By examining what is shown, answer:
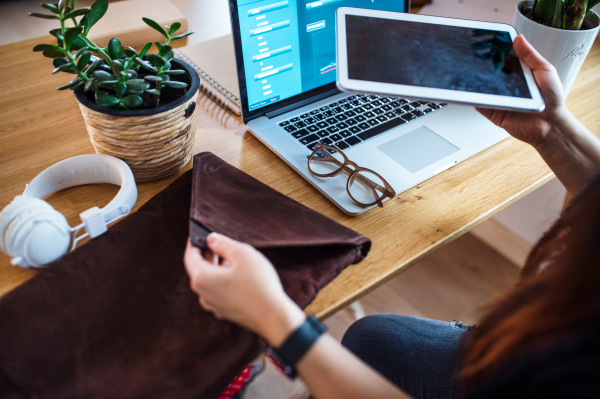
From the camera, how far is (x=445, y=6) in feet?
4.28

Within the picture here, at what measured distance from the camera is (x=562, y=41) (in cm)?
80

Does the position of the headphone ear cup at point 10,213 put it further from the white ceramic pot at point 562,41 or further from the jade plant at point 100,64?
the white ceramic pot at point 562,41

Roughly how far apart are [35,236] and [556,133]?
2.60ft

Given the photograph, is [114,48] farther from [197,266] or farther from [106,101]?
[197,266]

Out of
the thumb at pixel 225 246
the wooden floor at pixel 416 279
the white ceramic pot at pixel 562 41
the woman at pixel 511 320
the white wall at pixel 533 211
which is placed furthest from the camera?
the white wall at pixel 533 211

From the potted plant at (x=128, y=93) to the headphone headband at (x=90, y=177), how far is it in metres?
0.02

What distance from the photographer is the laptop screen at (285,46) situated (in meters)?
0.74

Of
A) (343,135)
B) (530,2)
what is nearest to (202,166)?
(343,135)

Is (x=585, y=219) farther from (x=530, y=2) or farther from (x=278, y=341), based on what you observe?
(x=530, y=2)

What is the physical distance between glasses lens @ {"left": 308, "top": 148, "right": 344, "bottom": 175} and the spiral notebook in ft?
0.76

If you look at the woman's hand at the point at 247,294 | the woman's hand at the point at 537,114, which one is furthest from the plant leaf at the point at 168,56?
the woman's hand at the point at 537,114

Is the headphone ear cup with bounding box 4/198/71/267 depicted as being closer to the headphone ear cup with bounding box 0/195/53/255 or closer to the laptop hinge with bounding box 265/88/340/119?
the headphone ear cup with bounding box 0/195/53/255

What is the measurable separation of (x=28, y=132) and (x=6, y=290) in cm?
36

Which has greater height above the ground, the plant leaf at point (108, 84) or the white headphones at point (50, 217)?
the plant leaf at point (108, 84)
